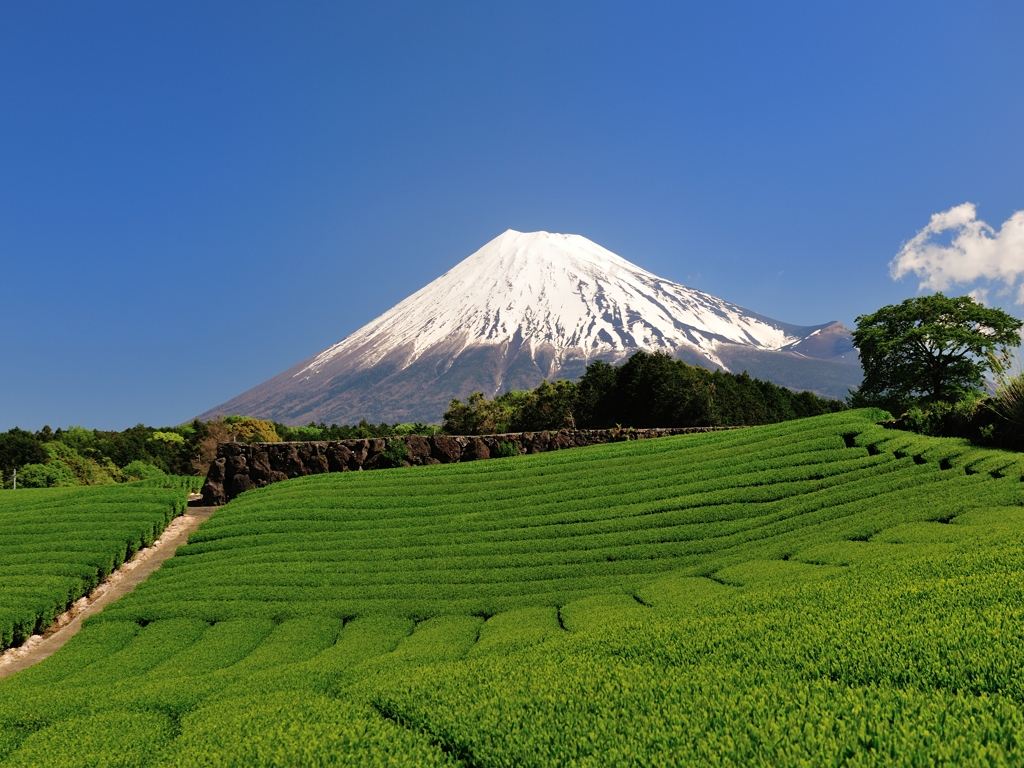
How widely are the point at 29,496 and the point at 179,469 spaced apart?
152 feet

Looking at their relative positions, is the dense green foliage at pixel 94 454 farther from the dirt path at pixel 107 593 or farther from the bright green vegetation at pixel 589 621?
the bright green vegetation at pixel 589 621

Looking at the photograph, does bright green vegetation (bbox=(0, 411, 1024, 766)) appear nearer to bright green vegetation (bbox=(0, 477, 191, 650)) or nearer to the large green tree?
bright green vegetation (bbox=(0, 477, 191, 650))

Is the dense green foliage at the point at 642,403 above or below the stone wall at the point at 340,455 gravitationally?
above

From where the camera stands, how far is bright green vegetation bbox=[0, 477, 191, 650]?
47.2 ft

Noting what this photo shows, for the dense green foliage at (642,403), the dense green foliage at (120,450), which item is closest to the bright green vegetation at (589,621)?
the dense green foliage at (642,403)

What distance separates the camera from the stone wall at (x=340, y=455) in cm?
2472

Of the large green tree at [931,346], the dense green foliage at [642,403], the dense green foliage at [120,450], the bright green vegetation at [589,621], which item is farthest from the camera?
the dense green foliage at [642,403]

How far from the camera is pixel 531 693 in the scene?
524 centimetres

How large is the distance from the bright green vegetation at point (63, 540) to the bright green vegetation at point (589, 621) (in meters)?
1.74

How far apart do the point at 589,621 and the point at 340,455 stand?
1749 centimetres

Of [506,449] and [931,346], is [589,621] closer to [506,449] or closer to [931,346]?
[506,449]

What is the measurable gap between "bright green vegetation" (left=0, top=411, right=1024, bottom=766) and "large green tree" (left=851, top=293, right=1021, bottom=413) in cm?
2129

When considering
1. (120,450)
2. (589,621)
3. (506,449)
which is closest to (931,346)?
(506,449)

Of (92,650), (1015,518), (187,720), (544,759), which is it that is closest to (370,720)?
(544,759)
